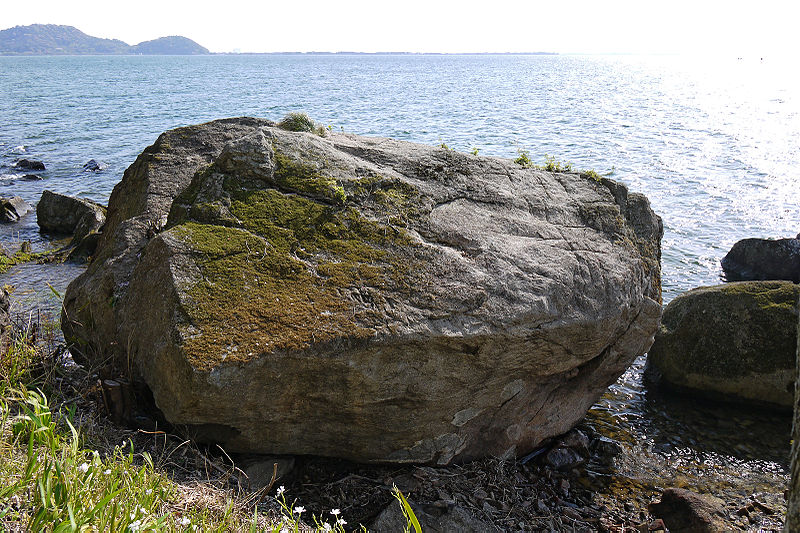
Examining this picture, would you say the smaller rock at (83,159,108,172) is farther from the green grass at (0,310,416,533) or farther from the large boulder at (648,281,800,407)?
the large boulder at (648,281,800,407)

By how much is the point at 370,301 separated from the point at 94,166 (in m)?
23.5

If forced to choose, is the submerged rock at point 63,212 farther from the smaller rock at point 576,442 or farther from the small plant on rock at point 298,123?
the smaller rock at point 576,442

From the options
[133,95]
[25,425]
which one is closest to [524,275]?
[25,425]

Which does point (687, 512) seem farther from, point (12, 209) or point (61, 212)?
point (12, 209)

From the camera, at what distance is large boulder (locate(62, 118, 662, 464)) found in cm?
510

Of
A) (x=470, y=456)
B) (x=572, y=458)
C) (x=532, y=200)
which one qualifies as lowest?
(x=572, y=458)

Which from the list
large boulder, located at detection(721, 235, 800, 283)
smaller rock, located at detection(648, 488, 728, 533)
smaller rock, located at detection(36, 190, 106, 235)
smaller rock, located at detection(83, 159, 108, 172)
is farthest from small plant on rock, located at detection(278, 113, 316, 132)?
smaller rock, located at detection(83, 159, 108, 172)

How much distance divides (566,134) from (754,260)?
19.5 meters

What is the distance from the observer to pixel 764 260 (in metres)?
14.1

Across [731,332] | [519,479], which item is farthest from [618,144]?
[519,479]

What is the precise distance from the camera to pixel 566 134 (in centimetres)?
3241

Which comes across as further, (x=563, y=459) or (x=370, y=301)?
(x=563, y=459)

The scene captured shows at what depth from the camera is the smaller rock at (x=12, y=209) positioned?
17.5 m

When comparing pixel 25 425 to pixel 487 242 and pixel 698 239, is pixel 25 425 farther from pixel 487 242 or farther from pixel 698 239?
pixel 698 239
